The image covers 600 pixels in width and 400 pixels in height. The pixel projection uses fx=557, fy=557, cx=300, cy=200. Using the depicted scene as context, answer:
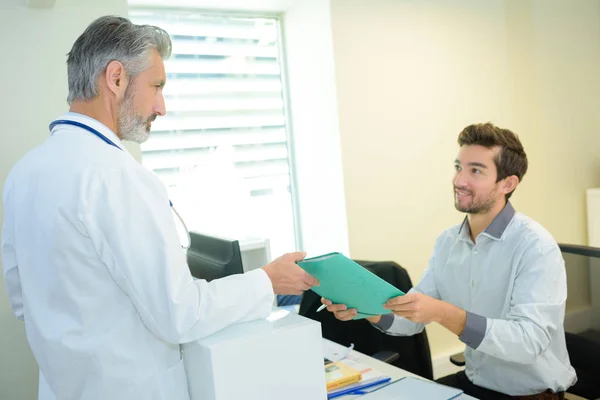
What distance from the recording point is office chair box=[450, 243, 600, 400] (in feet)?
5.90

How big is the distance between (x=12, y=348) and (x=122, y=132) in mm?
1386

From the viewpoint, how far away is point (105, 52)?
1.27m

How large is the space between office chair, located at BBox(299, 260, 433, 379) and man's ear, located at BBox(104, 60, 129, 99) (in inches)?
51.6

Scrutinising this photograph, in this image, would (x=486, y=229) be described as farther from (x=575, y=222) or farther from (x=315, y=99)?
(x=575, y=222)

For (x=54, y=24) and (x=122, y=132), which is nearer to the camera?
(x=122, y=132)

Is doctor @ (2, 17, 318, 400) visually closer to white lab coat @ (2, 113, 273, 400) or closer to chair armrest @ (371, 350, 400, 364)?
white lab coat @ (2, 113, 273, 400)

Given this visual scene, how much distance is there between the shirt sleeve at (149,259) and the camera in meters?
1.09

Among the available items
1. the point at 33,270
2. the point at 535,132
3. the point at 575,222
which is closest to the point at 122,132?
the point at 33,270

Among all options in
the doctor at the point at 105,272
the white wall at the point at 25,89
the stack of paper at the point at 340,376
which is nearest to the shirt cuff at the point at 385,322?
the stack of paper at the point at 340,376

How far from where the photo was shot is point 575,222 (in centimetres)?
394

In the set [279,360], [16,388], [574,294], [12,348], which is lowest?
[16,388]

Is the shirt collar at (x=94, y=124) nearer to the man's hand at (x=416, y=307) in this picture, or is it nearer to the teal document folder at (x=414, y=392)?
the man's hand at (x=416, y=307)

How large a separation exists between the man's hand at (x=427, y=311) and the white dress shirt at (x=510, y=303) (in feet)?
0.10

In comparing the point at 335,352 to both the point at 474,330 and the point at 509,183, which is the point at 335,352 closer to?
the point at 474,330
